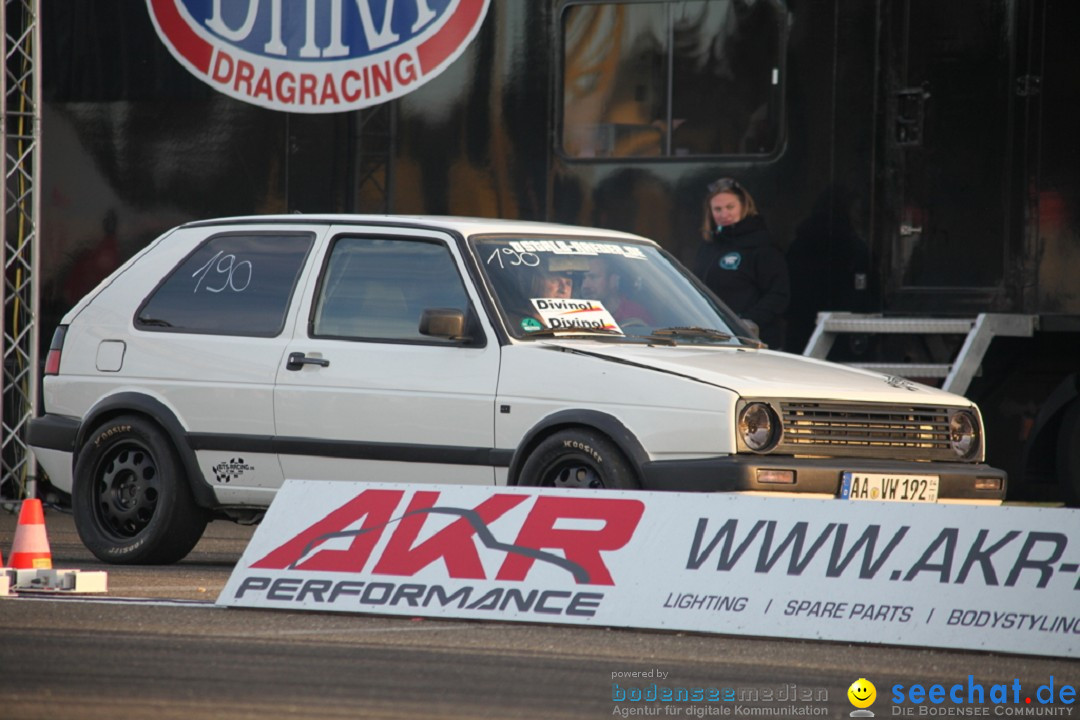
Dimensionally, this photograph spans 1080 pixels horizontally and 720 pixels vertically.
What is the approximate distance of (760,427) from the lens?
8812 mm

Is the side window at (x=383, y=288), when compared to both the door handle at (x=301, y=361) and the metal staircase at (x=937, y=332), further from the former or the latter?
the metal staircase at (x=937, y=332)

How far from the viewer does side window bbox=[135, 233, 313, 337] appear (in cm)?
1027

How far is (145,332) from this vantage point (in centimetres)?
1061

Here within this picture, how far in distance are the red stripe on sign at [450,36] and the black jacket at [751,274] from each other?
7.10 ft

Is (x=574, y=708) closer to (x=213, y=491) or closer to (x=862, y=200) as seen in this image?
(x=213, y=491)

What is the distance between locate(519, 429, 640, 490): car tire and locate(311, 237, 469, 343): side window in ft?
2.84

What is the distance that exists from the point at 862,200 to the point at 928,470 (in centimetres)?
359

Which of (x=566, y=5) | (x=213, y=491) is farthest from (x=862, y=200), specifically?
(x=213, y=491)

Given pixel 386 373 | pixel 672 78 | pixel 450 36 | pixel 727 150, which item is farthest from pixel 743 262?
pixel 386 373

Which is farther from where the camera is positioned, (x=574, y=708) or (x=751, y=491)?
(x=751, y=491)

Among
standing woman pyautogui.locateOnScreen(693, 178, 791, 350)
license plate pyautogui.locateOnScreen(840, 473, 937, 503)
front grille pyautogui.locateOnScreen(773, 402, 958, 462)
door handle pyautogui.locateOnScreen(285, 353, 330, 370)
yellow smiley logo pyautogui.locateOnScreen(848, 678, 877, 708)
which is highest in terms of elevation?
standing woman pyautogui.locateOnScreen(693, 178, 791, 350)

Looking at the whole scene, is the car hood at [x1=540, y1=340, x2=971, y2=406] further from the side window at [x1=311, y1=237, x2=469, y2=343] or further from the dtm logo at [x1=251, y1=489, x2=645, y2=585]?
the dtm logo at [x1=251, y1=489, x2=645, y2=585]

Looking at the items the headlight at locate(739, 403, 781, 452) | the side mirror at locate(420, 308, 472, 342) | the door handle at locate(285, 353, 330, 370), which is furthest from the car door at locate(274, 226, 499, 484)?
the headlight at locate(739, 403, 781, 452)

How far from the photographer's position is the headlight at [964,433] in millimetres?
9383
